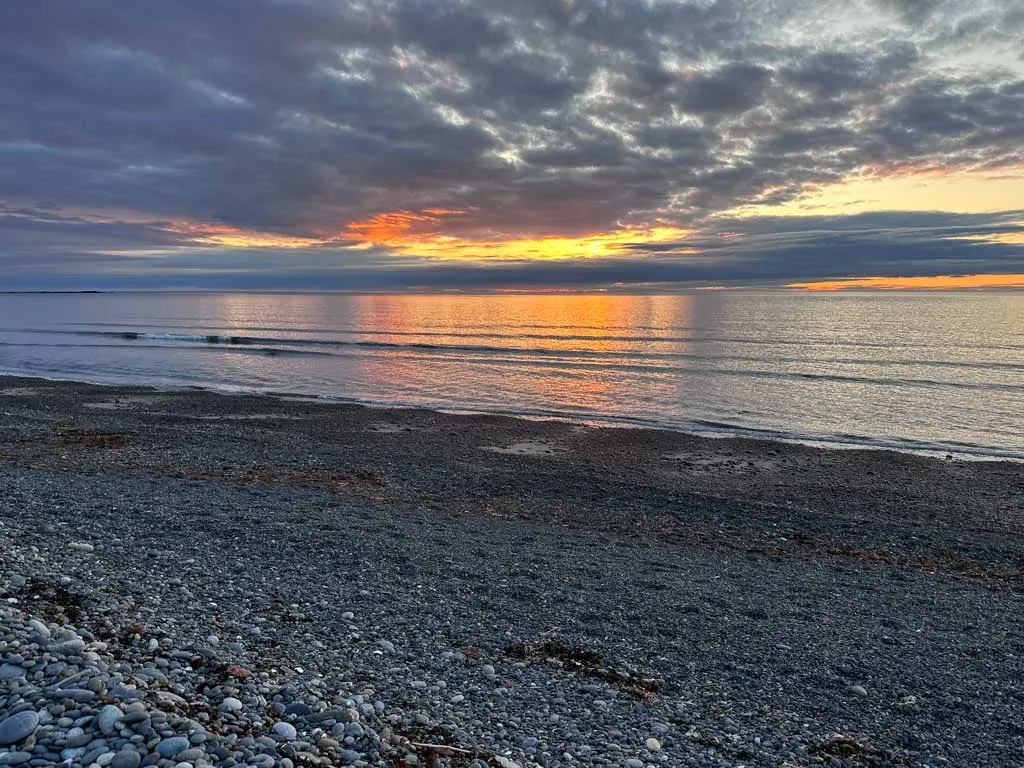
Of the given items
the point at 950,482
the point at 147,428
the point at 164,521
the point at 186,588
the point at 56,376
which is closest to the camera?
the point at 186,588

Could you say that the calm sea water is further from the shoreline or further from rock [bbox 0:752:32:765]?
rock [bbox 0:752:32:765]

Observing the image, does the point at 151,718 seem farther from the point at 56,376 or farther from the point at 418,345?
the point at 418,345

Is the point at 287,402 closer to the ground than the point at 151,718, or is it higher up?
closer to the ground

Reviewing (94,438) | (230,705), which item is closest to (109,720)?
(230,705)

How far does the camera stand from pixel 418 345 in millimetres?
47812

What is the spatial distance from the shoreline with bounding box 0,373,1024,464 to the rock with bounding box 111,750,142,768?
Result: 18.5 m

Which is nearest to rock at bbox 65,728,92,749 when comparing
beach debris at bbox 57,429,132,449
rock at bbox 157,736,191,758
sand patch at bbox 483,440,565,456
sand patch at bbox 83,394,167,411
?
rock at bbox 157,736,191,758

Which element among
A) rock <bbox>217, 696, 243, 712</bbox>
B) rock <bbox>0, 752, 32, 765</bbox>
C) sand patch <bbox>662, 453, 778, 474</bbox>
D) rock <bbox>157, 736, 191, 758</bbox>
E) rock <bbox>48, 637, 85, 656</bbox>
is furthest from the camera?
sand patch <bbox>662, 453, 778, 474</bbox>

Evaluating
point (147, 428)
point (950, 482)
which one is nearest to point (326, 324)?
point (147, 428)

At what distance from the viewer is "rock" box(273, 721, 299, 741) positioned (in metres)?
3.69

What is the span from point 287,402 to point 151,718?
2256 centimetres

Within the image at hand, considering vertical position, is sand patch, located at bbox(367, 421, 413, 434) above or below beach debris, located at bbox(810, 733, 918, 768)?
below

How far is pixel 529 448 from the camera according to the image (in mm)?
18094

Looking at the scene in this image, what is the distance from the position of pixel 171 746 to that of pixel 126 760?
0.20m
